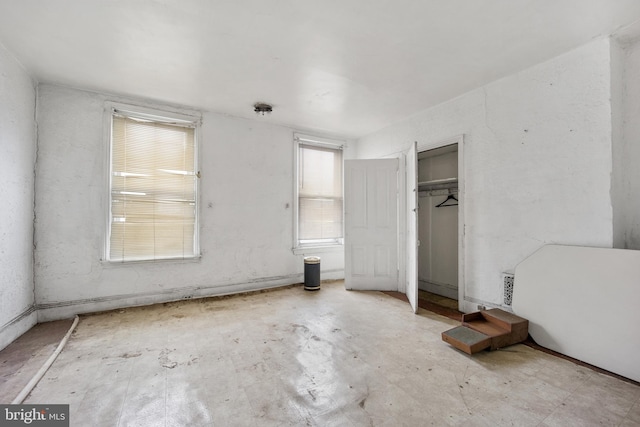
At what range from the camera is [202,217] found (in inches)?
160

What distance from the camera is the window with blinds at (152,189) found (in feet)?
11.7

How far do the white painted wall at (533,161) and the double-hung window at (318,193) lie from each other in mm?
2117

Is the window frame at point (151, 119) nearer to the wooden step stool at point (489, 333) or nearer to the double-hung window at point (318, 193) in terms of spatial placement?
the double-hung window at point (318, 193)

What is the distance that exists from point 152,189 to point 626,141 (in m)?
5.23

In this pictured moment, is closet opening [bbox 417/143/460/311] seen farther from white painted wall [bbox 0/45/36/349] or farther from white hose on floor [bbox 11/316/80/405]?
white painted wall [bbox 0/45/36/349]

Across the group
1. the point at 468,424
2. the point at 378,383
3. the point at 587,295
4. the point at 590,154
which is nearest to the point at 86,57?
the point at 378,383

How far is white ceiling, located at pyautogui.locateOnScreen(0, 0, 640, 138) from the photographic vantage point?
204 centimetres

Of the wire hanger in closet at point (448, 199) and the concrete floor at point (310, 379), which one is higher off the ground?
the wire hanger in closet at point (448, 199)

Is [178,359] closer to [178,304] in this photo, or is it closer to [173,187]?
[178,304]

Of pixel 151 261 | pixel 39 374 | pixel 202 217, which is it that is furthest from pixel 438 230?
pixel 39 374

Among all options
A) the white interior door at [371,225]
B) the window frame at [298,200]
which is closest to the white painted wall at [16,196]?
the window frame at [298,200]

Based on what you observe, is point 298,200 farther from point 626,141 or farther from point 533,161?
point 626,141

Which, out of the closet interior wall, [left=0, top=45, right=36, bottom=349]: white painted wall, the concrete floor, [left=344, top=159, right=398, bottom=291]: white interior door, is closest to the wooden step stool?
the concrete floor

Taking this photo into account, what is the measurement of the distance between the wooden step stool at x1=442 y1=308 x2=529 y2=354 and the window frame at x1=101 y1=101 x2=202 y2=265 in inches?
136
